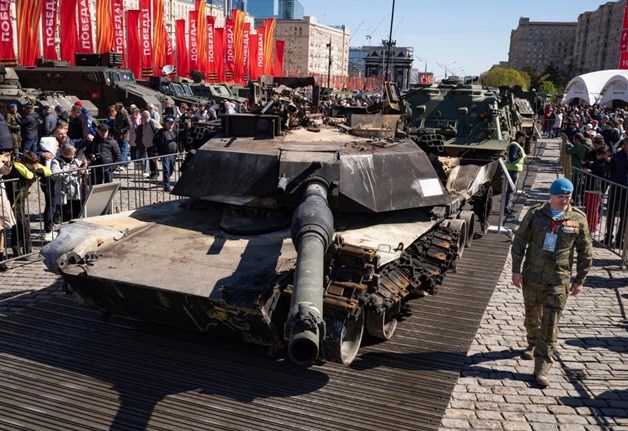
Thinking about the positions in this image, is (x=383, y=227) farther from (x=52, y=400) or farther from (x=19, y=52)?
(x=19, y=52)

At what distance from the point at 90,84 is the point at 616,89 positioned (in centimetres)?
2200

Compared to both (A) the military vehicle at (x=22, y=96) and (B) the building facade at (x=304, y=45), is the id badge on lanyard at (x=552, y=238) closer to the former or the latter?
(A) the military vehicle at (x=22, y=96)

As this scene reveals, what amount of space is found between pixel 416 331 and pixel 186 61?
31.6 meters

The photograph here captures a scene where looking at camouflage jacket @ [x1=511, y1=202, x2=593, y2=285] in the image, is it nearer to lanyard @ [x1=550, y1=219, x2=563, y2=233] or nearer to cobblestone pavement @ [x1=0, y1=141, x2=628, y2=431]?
lanyard @ [x1=550, y1=219, x2=563, y2=233]

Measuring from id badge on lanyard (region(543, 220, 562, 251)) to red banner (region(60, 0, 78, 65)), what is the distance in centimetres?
2287

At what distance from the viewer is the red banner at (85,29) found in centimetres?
2547

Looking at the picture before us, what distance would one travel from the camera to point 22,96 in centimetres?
1894

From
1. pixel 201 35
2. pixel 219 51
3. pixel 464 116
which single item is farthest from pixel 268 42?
pixel 464 116

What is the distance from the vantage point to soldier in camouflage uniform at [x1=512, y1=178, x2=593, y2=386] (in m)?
6.11

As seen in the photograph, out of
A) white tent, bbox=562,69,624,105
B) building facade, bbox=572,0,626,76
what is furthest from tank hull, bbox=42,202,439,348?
building facade, bbox=572,0,626,76

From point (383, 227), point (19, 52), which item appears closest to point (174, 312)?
point (383, 227)

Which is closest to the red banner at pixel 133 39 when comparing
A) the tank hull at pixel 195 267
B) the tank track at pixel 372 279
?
the tank hull at pixel 195 267

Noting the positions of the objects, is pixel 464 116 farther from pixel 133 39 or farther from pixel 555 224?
pixel 133 39

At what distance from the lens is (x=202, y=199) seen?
7.80 m
